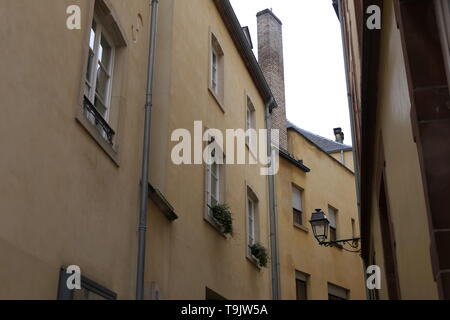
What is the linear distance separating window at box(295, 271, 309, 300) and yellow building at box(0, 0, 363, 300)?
2.50 meters

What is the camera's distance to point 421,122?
12.6ft

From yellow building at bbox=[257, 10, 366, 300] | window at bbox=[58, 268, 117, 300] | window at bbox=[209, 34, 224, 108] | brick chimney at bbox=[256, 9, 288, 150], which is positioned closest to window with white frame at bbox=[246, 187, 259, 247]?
yellow building at bbox=[257, 10, 366, 300]

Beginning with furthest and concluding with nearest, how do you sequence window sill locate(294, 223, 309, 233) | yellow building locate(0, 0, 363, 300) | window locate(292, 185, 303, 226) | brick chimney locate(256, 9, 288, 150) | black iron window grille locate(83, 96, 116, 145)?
1. brick chimney locate(256, 9, 288, 150)
2. window locate(292, 185, 303, 226)
3. window sill locate(294, 223, 309, 233)
4. black iron window grille locate(83, 96, 116, 145)
5. yellow building locate(0, 0, 363, 300)

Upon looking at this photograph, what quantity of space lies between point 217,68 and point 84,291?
8.19 m

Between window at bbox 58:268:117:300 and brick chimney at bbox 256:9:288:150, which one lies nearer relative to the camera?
window at bbox 58:268:117:300

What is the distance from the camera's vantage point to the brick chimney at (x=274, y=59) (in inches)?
774

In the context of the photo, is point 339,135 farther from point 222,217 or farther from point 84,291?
point 84,291

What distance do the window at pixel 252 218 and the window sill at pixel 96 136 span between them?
696 centimetres

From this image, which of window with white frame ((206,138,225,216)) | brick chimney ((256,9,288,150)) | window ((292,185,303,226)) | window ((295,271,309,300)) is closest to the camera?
window with white frame ((206,138,225,216))

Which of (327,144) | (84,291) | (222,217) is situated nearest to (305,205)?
(222,217)

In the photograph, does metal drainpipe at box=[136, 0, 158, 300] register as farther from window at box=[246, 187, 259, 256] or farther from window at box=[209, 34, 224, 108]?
window at box=[246, 187, 259, 256]

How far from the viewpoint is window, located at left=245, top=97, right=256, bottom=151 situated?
49.3ft

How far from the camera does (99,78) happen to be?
745 centimetres

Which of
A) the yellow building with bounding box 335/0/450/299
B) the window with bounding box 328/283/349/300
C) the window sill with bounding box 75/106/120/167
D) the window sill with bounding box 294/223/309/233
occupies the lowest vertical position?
the yellow building with bounding box 335/0/450/299
